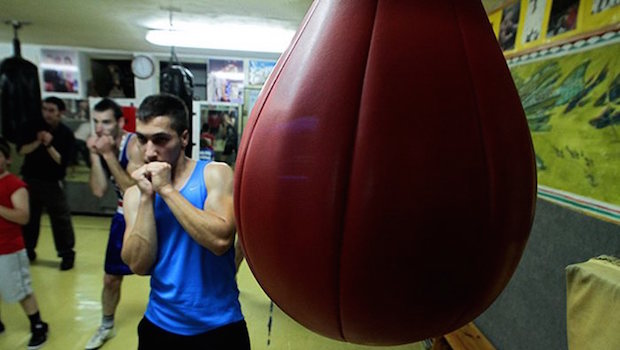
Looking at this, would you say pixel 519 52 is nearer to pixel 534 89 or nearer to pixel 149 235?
pixel 534 89

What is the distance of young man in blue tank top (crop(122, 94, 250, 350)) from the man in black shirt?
2723mm

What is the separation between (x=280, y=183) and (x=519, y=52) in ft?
5.99

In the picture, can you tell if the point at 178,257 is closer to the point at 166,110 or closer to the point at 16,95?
the point at 166,110

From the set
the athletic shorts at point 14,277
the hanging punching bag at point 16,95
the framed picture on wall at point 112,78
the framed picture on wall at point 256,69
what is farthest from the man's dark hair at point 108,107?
the framed picture on wall at point 112,78

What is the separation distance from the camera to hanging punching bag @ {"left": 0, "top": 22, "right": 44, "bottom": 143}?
384 cm

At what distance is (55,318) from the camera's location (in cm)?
256

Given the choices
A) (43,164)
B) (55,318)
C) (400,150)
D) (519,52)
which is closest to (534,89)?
(519,52)

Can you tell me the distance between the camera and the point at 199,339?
1.21m

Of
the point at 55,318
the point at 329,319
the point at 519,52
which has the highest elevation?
the point at 519,52

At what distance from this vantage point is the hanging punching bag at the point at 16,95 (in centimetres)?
384

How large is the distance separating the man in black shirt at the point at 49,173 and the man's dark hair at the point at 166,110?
274 centimetres

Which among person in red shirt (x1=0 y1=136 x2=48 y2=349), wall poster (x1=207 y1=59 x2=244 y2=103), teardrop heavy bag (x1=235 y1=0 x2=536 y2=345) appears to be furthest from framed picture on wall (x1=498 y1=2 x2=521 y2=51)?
wall poster (x1=207 y1=59 x2=244 y2=103)

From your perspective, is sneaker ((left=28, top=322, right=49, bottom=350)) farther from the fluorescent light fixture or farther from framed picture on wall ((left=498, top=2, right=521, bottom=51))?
framed picture on wall ((left=498, top=2, right=521, bottom=51))

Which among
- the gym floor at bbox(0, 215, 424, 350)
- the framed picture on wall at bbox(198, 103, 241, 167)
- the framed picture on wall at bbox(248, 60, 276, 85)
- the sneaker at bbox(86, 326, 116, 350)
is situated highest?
the framed picture on wall at bbox(248, 60, 276, 85)
